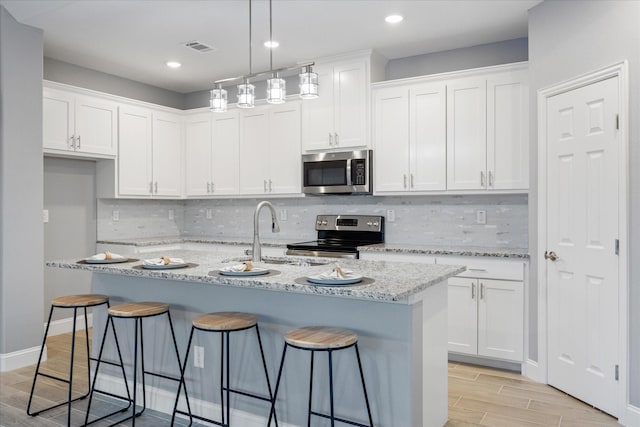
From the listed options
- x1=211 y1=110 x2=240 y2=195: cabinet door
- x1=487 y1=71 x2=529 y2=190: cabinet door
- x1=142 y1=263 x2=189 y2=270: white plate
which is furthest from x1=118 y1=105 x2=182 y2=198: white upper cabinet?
x1=487 y1=71 x2=529 y2=190: cabinet door

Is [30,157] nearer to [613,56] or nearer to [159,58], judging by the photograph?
[159,58]

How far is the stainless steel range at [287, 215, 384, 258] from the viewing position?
14.1 feet

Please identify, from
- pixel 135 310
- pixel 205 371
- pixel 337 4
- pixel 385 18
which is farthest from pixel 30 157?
pixel 385 18

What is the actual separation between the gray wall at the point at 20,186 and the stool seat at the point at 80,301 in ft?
3.59

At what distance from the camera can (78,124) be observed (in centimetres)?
452

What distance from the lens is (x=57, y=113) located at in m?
4.32

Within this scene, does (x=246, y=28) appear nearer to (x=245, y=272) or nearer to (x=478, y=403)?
(x=245, y=272)

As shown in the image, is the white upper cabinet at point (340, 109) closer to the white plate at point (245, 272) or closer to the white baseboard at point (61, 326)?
the white plate at point (245, 272)

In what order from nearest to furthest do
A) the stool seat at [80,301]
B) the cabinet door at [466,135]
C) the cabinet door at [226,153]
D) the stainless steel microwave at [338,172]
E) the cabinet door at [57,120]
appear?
the stool seat at [80,301], the cabinet door at [466,135], the cabinet door at [57,120], the stainless steel microwave at [338,172], the cabinet door at [226,153]

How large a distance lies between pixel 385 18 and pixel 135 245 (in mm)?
3242

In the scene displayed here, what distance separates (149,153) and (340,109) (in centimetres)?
222

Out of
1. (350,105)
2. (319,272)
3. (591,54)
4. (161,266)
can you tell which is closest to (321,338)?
(319,272)

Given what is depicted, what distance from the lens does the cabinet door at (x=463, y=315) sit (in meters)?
3.71

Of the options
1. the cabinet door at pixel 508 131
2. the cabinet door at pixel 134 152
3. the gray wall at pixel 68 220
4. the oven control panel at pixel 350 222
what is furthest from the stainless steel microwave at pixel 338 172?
the gray wall at pixel 68 220
